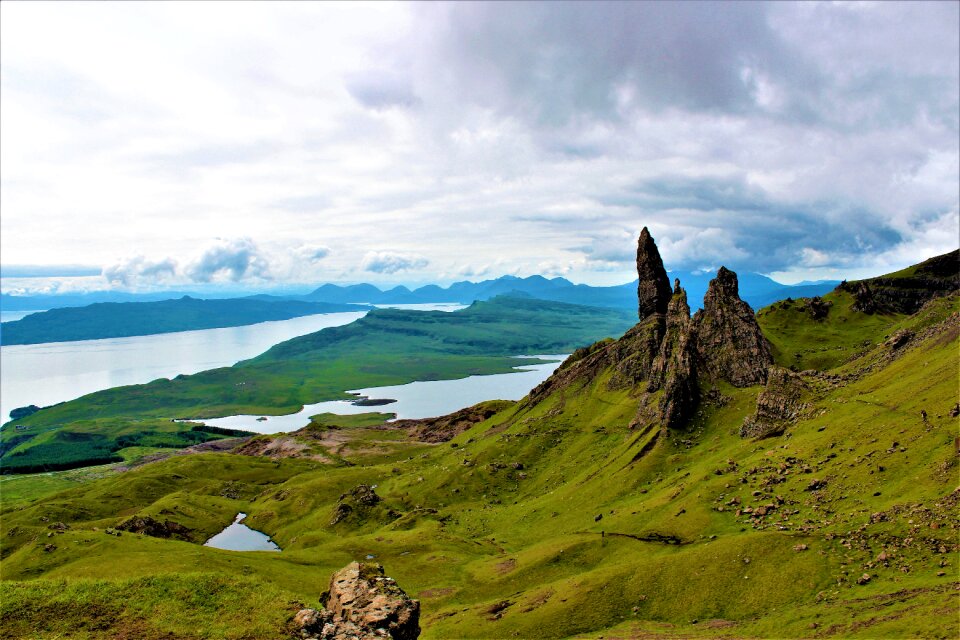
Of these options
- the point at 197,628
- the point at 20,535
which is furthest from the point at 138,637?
the point at 20,535

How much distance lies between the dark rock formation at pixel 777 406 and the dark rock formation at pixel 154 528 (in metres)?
130

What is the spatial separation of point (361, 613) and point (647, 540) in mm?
58643

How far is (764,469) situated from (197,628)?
80071mm

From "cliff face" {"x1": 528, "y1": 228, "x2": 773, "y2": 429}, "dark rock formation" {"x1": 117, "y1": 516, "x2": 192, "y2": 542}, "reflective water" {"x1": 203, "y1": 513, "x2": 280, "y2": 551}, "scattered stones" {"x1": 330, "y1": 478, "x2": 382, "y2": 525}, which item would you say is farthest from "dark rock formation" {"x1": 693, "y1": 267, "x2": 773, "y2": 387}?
"dark rock formation" {"x1": 117, "y1": 516, "x2": 192, "y2": 542}

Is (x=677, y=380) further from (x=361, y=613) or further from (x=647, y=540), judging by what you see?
(x=361, y=613)

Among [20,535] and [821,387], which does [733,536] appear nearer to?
[821,387]

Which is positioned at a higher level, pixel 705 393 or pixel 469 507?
pixel 705 393

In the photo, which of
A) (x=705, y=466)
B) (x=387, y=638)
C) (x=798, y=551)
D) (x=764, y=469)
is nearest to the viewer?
(x=387, y=638)

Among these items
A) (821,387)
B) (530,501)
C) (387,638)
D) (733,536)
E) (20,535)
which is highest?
(821,387)

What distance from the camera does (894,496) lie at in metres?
66.1

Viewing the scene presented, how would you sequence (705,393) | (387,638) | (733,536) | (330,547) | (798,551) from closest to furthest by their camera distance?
1. (387,638)
2. (798,551)
3. (733,536)
4. (330,547)
5. (705,393)

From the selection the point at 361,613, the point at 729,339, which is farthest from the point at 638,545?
the point at 729,339

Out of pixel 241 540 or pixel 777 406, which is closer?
pixel 777 406

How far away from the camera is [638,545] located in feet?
278
